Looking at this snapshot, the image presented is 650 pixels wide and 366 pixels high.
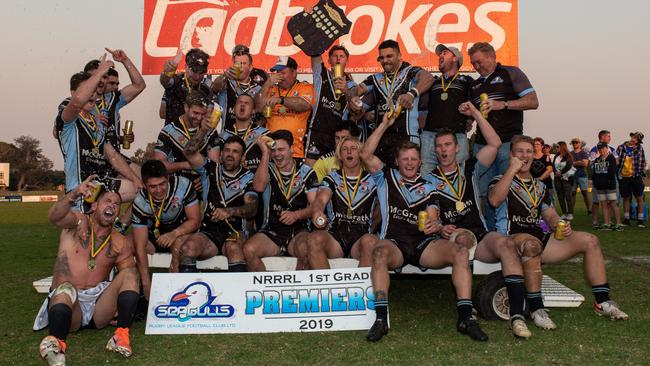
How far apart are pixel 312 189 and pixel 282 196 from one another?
0.37 meters

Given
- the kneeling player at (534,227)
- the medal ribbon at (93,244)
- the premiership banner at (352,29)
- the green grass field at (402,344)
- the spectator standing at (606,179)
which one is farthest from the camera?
the premiership banner at (352,29)

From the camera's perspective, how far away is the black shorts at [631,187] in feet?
45.4

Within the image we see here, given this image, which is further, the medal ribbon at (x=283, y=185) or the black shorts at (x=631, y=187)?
the black shorts at (x=631, y=187)

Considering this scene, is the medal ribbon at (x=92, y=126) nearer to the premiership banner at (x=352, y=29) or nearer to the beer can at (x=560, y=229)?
the beer can at (x=560, y=229)

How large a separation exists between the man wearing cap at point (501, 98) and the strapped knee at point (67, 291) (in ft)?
13.0

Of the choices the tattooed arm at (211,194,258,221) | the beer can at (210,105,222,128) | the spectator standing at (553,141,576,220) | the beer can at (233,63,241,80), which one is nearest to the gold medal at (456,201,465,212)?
the tattooed arm at (211,194,258,221)

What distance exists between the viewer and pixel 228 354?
4.25 meters

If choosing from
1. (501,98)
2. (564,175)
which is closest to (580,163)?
(564,175)

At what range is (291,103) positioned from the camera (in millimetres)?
7258

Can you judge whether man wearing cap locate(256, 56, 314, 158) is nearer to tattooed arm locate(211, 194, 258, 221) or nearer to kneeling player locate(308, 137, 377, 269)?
tattooed arm locate(211, 194, 258, 221)

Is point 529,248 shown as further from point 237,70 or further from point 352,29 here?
point 352,29

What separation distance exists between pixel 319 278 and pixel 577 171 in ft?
46.4

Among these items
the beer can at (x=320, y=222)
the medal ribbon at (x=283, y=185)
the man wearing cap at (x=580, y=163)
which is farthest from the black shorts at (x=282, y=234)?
the man wearing cap at (x=580, y=163)

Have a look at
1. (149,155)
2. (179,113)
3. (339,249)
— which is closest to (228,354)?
(339,249)
